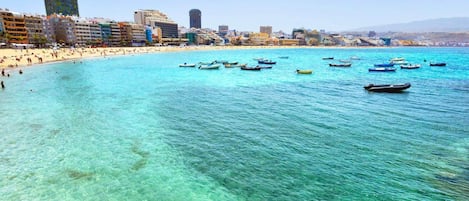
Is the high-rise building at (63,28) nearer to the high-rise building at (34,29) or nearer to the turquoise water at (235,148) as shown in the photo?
the high-rise building at (34,29)

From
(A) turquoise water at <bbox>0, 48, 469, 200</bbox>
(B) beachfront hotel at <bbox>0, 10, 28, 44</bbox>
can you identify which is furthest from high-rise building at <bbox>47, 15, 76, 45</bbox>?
(A) turquoise water at <bbox>0, 48, 469, 200</bbox>

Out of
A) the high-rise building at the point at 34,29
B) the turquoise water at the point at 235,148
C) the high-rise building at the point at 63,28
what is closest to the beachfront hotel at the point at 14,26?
the high-rise building at the point at 34,29

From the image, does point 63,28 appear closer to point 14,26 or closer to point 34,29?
point 34,29

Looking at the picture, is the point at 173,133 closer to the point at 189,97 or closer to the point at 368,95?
the point at 189,97

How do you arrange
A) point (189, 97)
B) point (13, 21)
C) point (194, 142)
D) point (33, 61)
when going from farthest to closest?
point (13, 21) → point (33, 61) → point (189, 97) → point (194, 142)

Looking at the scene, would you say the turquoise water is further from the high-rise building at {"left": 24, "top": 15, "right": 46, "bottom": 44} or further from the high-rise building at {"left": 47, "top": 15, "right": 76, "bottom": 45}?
the high-rise building at {"left": 47, "top": 15, "right": 76, "bottom": 45}

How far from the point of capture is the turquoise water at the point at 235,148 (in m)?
13.3

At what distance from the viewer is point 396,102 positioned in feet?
103

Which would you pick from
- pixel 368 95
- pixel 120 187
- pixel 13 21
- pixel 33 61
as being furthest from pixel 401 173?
pixel 13 21

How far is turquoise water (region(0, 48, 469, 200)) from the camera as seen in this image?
43.5 ft

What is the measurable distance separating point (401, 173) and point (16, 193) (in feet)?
57.3

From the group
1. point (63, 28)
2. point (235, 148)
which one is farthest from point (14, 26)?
point (235, 148)

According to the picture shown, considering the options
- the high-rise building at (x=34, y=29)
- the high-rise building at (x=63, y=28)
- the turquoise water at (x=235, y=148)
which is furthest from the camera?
the high-rise building at (x=63, y=28)

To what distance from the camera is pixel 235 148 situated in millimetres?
18062
